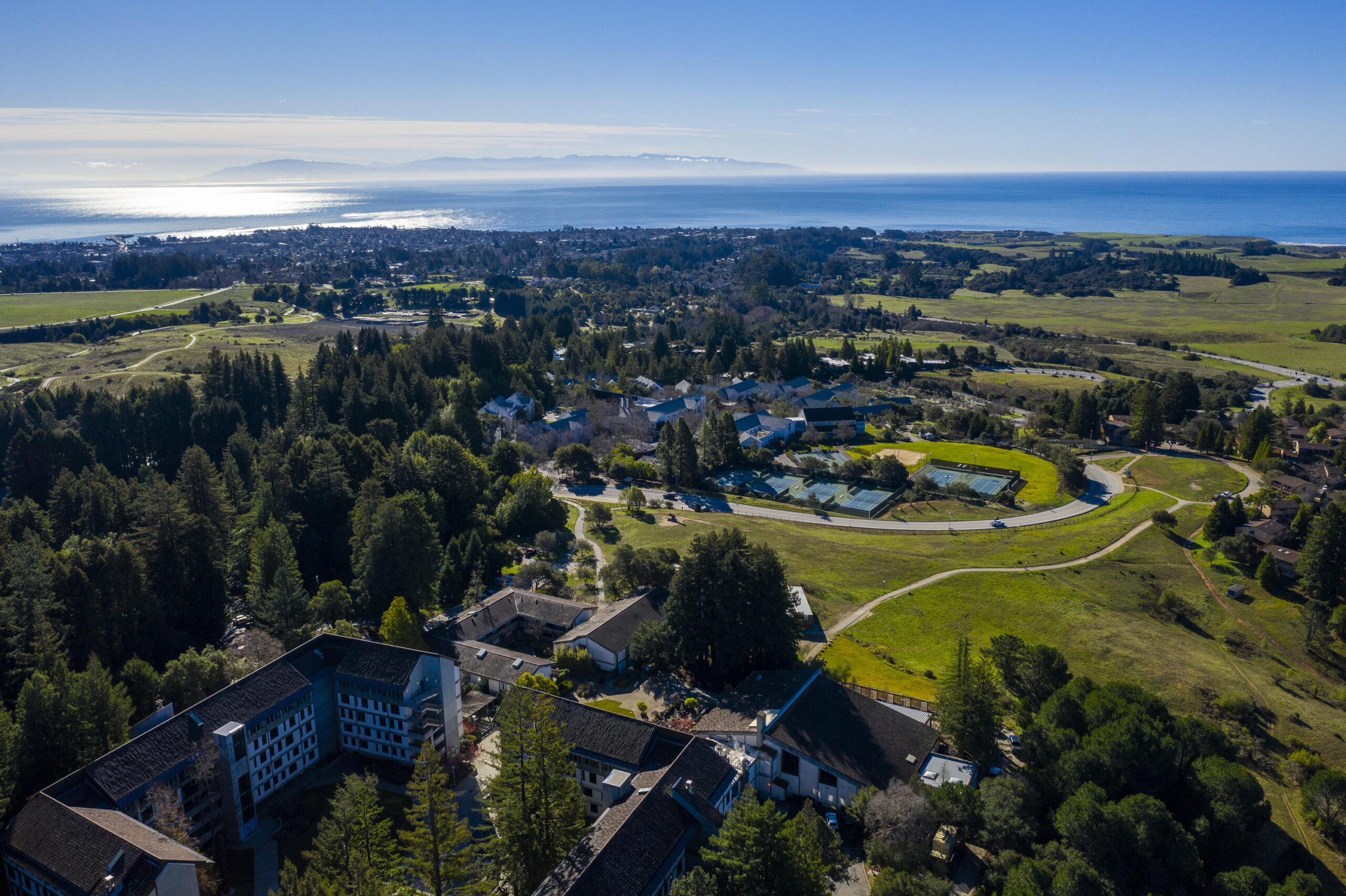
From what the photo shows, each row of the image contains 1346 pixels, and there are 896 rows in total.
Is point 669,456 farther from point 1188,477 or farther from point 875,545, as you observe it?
point 1188,477

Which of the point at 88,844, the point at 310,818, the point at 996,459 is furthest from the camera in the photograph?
the point at 996,459

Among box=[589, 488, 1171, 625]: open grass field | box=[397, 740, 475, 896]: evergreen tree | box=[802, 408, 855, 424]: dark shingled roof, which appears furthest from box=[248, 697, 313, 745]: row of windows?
box=[802, 408, 855, 424]: dark shingled roof

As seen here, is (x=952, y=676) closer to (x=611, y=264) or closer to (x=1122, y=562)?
(x=1122, y=562)

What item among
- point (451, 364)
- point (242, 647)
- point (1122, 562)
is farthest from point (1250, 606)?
point (451, 364)

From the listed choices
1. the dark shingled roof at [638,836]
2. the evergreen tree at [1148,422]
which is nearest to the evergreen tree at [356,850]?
the dark shingled roof at [638,836]

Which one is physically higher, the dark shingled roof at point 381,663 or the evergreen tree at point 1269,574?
the dark shingled roof at point 381,663

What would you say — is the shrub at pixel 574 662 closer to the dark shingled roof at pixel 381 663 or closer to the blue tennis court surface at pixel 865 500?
the dark shingled roof at pixel 381 663

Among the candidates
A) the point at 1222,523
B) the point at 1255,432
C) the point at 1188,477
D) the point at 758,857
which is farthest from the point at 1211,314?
the point at 758,857

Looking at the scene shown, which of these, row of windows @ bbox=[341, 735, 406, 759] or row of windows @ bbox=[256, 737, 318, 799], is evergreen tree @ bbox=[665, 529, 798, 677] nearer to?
row of windows @ bbox=[341, 735, 406, 759]
